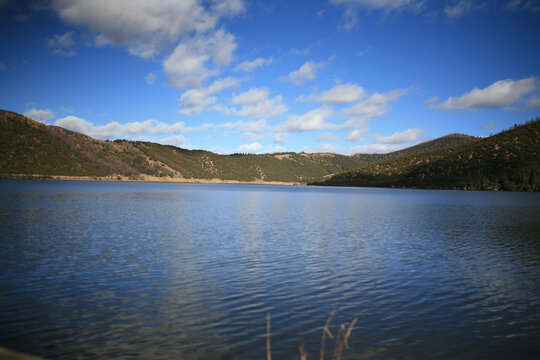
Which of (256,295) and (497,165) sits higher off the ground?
(497,165)

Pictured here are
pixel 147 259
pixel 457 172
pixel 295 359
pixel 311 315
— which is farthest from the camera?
pixel 457 172

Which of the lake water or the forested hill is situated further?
the forested hill

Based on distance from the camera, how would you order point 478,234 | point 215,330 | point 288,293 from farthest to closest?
1. point 478,234
2. point 288,293
3. point 215,330

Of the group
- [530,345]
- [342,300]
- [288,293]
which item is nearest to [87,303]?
[288,293]

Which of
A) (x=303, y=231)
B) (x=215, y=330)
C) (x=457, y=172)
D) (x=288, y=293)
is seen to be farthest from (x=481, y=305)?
(x=457, y=172)

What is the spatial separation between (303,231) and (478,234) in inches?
581

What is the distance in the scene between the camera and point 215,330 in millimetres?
9727

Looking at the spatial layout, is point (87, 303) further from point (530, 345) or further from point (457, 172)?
point (457, 172)

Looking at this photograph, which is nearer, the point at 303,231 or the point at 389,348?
the point at 389,348

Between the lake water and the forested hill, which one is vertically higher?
the forested hill

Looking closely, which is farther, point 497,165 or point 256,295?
point 497,165

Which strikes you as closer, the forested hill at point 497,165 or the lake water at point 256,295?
the lake water at point 256,295

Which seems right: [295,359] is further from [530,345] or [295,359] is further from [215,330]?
[530,345]

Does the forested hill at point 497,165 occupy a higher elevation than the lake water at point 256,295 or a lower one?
higher
